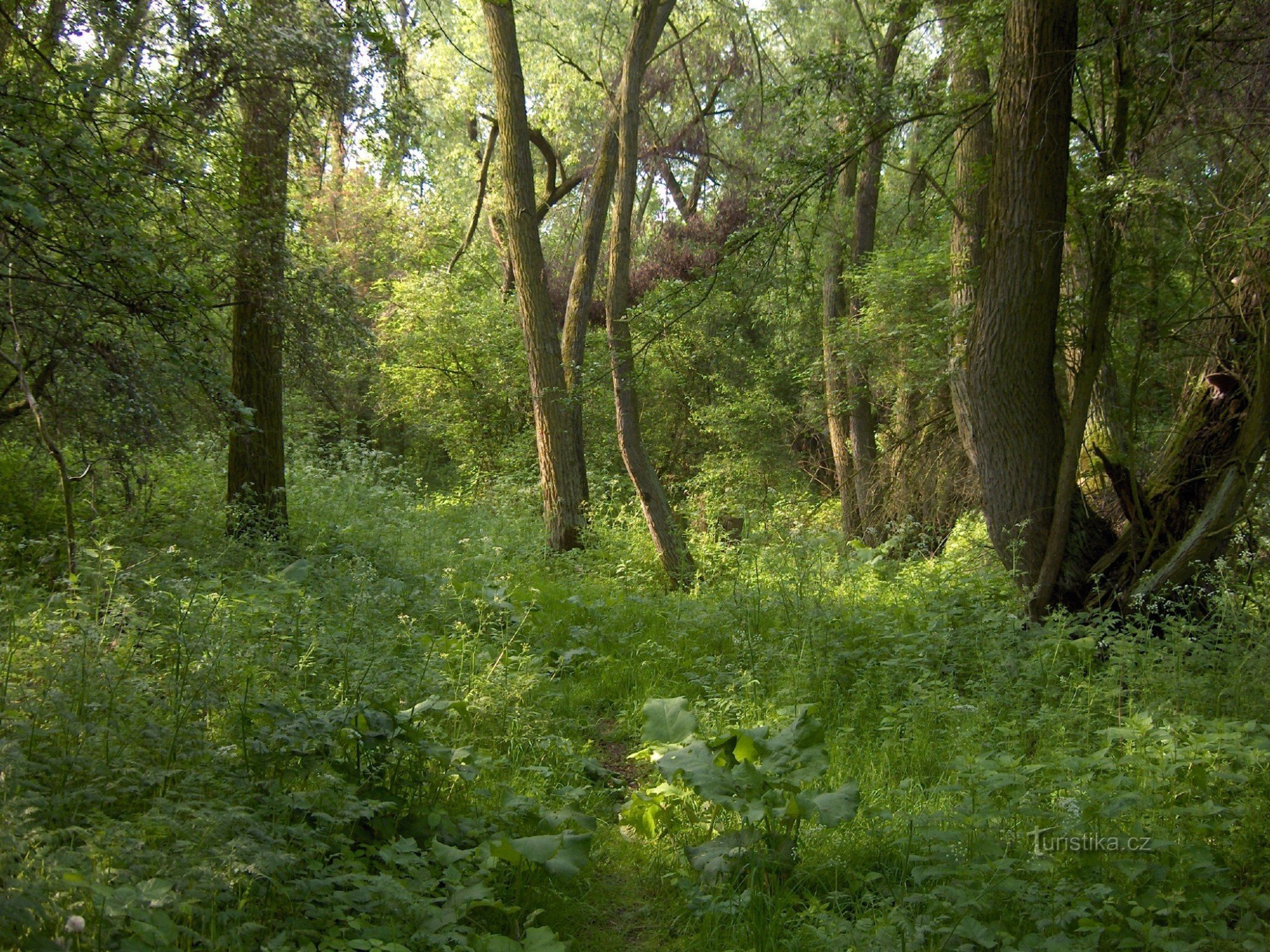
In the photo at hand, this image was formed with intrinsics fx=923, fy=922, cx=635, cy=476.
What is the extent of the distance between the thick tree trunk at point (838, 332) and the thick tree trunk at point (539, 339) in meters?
4.22

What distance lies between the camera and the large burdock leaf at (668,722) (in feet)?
13.7

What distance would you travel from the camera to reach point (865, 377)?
13.3m

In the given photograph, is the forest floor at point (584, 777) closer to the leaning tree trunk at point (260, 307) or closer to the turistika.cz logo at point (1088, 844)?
the turistika.cz logo at point (1088, 844)

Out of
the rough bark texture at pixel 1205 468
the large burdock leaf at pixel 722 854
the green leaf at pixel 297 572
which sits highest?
the rough bark texture at pixel 1205 468

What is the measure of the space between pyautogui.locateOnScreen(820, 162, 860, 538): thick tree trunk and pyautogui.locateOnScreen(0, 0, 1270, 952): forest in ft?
3.76

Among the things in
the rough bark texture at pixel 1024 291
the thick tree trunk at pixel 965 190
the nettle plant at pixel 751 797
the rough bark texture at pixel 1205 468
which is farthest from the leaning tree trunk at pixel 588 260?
the nettle plant at pixel 751 797

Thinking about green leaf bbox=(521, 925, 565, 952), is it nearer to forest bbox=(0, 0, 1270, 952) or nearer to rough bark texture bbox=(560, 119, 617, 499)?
forest bbox=(0, 0, 1270, 952)

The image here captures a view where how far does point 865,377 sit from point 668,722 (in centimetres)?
988

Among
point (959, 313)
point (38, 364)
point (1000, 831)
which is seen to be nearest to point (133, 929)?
point (1000, 831)

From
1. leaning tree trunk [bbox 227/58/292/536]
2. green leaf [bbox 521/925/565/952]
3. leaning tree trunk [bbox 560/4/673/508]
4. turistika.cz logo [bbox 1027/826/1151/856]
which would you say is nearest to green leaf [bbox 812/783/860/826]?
turistika.cz logo [bbox 1027/826/1151/856]

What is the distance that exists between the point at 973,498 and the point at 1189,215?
4.42 m

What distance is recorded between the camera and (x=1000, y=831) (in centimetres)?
343

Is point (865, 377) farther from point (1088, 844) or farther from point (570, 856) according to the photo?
point (570, 856)

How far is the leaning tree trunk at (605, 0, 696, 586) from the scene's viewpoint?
409 inches
